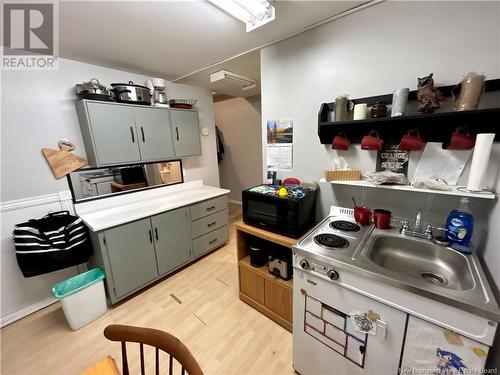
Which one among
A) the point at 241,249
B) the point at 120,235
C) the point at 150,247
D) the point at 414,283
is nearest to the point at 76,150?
the point at 120,235

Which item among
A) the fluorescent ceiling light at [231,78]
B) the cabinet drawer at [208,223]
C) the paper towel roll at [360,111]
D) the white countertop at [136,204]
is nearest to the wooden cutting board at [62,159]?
the white countertop at [136,204]

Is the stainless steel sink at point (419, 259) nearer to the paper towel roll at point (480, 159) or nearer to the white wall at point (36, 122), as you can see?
the paper towel roll at point (480, 159)

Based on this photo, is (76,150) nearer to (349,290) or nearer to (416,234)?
(349,290)

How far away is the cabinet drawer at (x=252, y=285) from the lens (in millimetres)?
1770

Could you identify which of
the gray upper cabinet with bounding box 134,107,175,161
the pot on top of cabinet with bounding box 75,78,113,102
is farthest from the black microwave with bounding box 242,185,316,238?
the pot on top of cabinet with bounding box 75,78,113,102

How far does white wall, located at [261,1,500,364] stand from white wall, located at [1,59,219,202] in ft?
6.16

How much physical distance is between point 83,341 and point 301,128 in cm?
248

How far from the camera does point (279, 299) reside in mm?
1655

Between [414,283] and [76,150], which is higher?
[76,150]

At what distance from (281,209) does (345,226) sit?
18.1 inches

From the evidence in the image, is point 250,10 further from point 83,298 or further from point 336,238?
point 83,298

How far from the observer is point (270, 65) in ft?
6.07

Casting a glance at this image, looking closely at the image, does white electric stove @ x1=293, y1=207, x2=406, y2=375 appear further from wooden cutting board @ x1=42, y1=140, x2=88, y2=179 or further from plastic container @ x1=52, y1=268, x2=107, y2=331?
wooden cutting board @ x1=42, y1=140, x2=88, y2=179

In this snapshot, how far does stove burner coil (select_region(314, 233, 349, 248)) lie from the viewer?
4.00 feet
